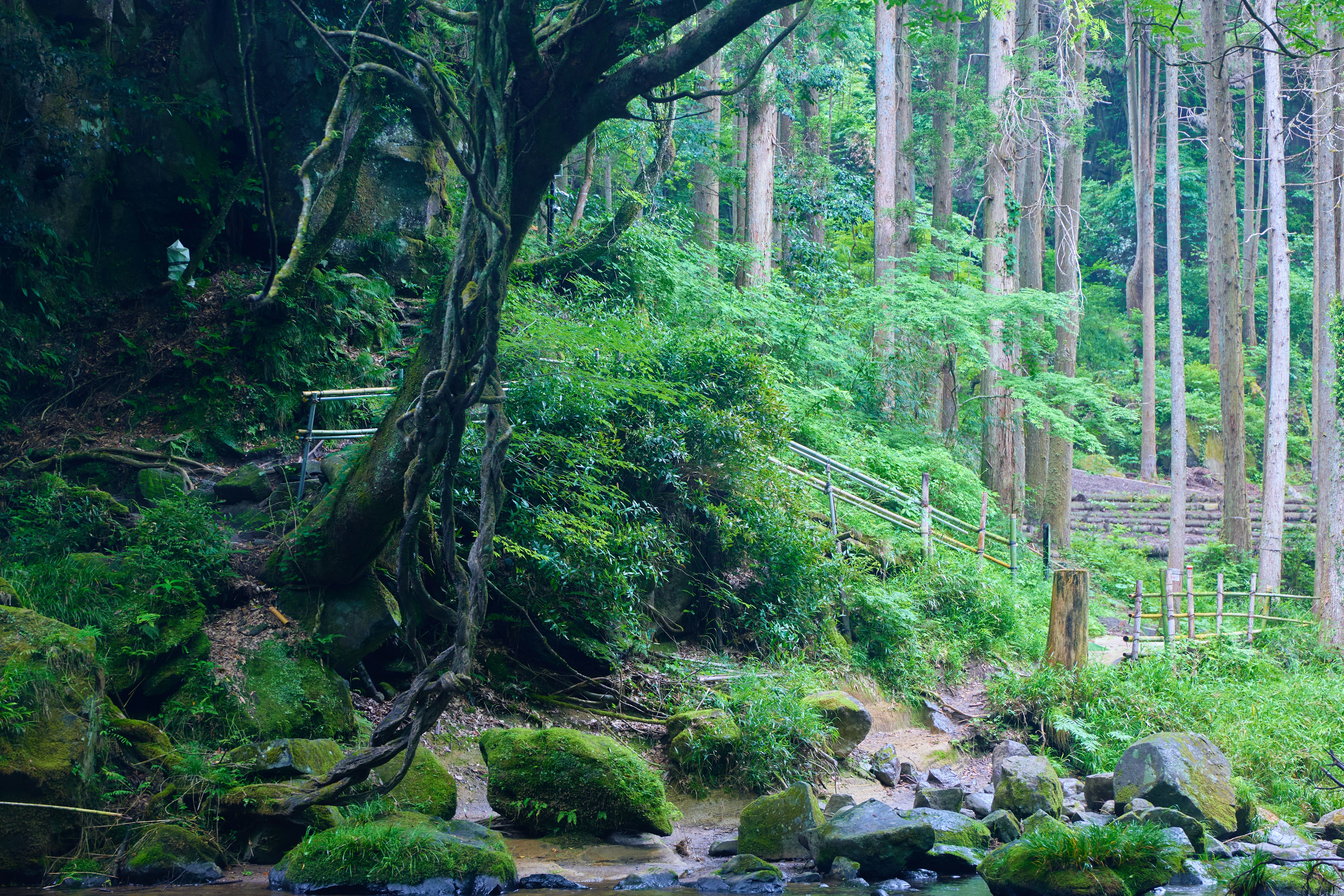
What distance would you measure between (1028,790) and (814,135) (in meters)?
18.1

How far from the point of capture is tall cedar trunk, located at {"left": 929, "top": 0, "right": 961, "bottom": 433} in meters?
17.8

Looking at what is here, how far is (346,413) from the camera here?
965 centimetres

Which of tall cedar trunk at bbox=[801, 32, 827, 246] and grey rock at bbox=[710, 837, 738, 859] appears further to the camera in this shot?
tall cedar trunk at bbox=[801, 32, 827, 246]

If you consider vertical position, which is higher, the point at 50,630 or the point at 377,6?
the point at 377,6

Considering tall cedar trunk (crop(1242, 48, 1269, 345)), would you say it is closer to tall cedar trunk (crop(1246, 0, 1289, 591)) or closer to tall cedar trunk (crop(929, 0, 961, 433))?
tall cedar trunk (crop(1246, 0, 1289, 591))

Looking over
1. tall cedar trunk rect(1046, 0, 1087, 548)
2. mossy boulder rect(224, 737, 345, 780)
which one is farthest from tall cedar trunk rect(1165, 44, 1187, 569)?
mossy boulder rect(224, 737, 345, 780)

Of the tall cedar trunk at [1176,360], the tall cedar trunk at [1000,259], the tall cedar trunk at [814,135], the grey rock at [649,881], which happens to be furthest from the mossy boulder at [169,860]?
the tall cedar trunk at [814,135]

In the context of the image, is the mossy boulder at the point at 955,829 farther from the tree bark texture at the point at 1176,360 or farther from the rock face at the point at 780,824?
the tree bark texture at the point at 1176,360

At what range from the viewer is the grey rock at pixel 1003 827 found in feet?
22.2

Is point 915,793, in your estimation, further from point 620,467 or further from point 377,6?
point 377,6

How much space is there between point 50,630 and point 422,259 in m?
7.54

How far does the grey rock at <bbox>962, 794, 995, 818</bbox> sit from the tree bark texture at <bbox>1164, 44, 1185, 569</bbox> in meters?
11.0

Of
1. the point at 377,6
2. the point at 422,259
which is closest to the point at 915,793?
the point at 422,259

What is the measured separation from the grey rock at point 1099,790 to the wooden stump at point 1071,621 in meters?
2.16
